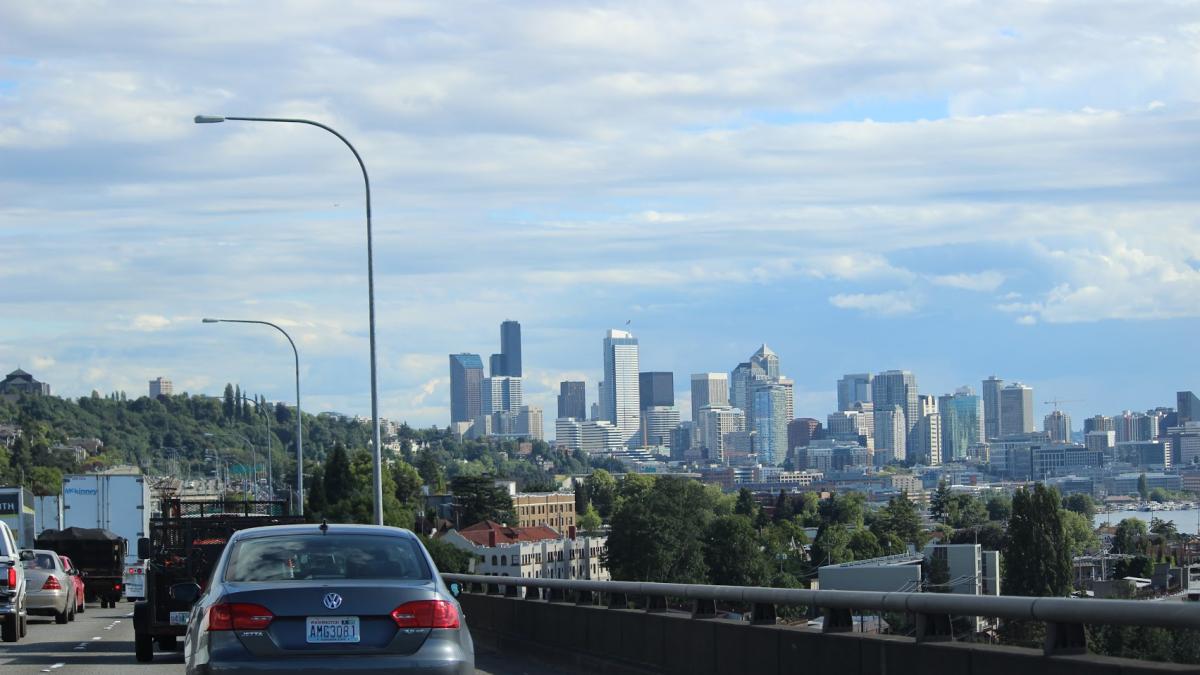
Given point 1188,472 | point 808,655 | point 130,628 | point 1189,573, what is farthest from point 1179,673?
point 1188,472

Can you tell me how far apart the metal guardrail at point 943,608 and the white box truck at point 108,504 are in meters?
42.2

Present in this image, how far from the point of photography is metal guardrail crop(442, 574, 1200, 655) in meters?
8.58

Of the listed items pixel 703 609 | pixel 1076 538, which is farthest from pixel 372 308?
pixel 1076 538

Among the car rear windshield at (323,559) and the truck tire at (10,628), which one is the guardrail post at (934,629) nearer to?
the car rear windshield at (323,559)

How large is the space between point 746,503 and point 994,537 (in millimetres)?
68598

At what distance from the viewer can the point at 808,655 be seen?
1236 cm

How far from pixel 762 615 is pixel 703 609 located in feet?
4.85

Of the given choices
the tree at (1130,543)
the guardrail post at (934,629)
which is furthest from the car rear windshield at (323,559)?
the tree at (1130,543)

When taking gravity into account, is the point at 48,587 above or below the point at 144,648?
below

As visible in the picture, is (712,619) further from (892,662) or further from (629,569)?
(629,569)

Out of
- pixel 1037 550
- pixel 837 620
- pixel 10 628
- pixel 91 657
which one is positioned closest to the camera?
pixel 837 620

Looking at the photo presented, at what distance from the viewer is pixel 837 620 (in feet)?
40.3

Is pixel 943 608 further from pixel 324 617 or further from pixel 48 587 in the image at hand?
pixel 48 587

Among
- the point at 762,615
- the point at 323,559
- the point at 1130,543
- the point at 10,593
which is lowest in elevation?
the point at 1130,543
